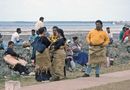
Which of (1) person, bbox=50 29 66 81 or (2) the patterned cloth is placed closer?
(1) person, bbox=50 29 66 81

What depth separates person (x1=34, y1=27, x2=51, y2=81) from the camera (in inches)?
669

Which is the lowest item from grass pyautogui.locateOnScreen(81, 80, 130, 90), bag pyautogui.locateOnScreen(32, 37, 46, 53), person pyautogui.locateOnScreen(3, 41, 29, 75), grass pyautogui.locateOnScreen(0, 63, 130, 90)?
grass pyautogui.locateOnScreen(0, 63, 130, 90)

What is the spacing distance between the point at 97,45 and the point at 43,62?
1855mm

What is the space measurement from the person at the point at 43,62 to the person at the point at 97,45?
1.43 meters

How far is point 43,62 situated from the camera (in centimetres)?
1706

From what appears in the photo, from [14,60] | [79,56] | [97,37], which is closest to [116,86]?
[97,37]

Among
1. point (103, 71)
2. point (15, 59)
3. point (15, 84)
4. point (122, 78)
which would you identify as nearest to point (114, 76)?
point (122, 78)

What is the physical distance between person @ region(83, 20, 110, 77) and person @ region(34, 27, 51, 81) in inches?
56.4

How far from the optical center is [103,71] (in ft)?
66.2

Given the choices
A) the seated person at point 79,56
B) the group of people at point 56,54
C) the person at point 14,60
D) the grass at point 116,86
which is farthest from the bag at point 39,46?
the seated person at point 79,56

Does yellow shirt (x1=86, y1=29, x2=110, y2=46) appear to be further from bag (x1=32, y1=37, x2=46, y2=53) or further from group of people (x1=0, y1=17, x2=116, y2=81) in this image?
bag (x1=32, y1=37, x2=46, y2=53)

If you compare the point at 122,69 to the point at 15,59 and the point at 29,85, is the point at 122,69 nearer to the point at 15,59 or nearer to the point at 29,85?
the point at 15,59

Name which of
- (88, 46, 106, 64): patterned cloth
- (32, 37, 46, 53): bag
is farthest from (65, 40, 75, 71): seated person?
(32, 37, 46, 53): bag

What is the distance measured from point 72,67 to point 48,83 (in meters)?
4.28
